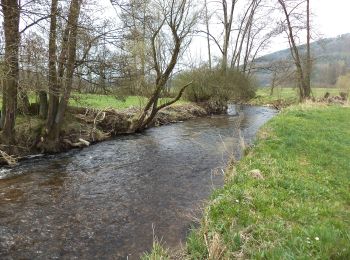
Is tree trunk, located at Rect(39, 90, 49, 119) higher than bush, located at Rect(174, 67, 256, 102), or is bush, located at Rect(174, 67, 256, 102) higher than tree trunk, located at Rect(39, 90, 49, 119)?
bush, located at Rect(174, 67, 256, 102)

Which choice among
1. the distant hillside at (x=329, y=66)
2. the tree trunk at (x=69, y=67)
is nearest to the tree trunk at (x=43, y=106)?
the tree trunk at (x=69, y=67)

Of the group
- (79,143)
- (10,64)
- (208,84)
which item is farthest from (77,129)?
(208,84)

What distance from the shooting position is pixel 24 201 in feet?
26.5

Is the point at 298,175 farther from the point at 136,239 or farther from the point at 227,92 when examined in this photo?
the point at 227,92

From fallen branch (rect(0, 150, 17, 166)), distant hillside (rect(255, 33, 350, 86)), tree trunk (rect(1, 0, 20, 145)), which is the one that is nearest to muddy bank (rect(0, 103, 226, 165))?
fallen branch (rect(0, 150, 17, 166))

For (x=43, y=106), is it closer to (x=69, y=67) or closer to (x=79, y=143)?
(x=79, y=143)

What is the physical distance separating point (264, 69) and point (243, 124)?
22.9m

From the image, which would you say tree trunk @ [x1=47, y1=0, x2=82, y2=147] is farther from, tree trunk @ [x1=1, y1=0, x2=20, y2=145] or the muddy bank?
tree trunk @ [x1=1, y1=0, x2=20, y2=145]

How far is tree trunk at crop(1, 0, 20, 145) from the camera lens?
331 inches

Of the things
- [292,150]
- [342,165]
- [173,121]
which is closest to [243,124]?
[173,121]

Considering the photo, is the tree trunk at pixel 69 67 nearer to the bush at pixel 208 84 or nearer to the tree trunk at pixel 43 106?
the tree trunk at pixel 43 106

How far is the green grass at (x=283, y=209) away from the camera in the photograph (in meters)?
4.52

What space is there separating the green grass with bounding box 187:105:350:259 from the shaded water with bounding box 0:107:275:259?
1.07m

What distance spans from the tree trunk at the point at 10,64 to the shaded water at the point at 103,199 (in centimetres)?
134
